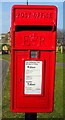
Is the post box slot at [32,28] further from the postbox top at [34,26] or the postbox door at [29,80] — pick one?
the postbox door at [29,80]

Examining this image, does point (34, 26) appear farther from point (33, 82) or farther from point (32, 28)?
point (33, 82)

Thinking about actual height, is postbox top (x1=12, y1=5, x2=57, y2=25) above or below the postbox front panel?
above

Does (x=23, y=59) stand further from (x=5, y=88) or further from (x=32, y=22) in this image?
(x=5, y=88)

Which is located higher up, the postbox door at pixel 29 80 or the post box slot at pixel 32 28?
the post box slot at pixel 32 28

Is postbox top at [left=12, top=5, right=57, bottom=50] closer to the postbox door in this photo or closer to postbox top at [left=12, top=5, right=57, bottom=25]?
postbox top at [left=12, top=5, right=57, bottom=25]

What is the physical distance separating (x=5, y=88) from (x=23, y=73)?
510cm

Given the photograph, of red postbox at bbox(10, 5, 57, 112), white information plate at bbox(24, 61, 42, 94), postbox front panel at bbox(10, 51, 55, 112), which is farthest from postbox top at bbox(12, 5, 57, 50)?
white information plate at bbox(24, 61, 42, 94)

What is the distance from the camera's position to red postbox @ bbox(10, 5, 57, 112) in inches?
126

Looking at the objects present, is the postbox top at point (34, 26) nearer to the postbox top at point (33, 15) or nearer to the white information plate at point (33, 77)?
the postbox top at point (33, 15)

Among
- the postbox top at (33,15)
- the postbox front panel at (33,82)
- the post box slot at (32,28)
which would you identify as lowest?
the postbox front panel at (33,82)

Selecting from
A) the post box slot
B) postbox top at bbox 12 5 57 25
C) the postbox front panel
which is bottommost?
the postbox front panel

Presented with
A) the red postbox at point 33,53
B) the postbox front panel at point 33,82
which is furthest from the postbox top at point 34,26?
the postbox front panel at point 33,82

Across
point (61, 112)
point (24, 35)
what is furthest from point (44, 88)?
point (61, 112)

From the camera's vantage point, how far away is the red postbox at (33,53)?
126 inches
